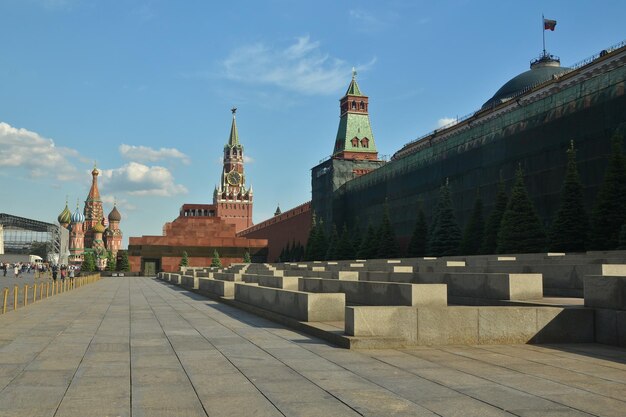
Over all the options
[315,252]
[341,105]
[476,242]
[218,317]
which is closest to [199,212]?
[341,105]

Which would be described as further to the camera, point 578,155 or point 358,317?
point 578,155

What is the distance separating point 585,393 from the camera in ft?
22.0

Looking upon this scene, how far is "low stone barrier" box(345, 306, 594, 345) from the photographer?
10.2 metres

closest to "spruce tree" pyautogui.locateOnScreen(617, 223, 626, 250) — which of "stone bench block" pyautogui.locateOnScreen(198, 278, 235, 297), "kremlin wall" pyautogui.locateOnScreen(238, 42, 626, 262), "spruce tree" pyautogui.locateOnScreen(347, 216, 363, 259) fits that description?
"kremlin wall" pyautogui.locateOnScreen(238, 42, 626, 262)

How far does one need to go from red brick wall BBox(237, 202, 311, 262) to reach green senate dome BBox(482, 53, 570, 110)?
108 feet

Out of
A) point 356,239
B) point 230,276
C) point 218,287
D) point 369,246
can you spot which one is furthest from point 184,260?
point 218,287

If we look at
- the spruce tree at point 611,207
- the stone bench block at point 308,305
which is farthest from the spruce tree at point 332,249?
the stone bench block at point 308,305

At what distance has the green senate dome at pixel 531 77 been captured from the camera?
7356 cm

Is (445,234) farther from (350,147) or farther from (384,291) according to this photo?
(350,147)

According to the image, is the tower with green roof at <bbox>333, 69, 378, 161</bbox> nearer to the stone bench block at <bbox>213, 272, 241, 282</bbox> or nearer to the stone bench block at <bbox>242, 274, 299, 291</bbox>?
the stone bench block at <bbox>213, 272, 241, 282</bbox>

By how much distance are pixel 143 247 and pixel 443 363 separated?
3747 inches

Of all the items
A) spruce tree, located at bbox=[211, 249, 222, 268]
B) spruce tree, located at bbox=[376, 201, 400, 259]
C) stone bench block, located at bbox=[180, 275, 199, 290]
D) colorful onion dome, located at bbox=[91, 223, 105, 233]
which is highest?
colorful onion dome, located at bbox=[91, 223, 105, 233]

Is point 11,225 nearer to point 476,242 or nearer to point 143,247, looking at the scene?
point 143,247

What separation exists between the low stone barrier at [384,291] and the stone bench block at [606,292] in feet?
8.50
